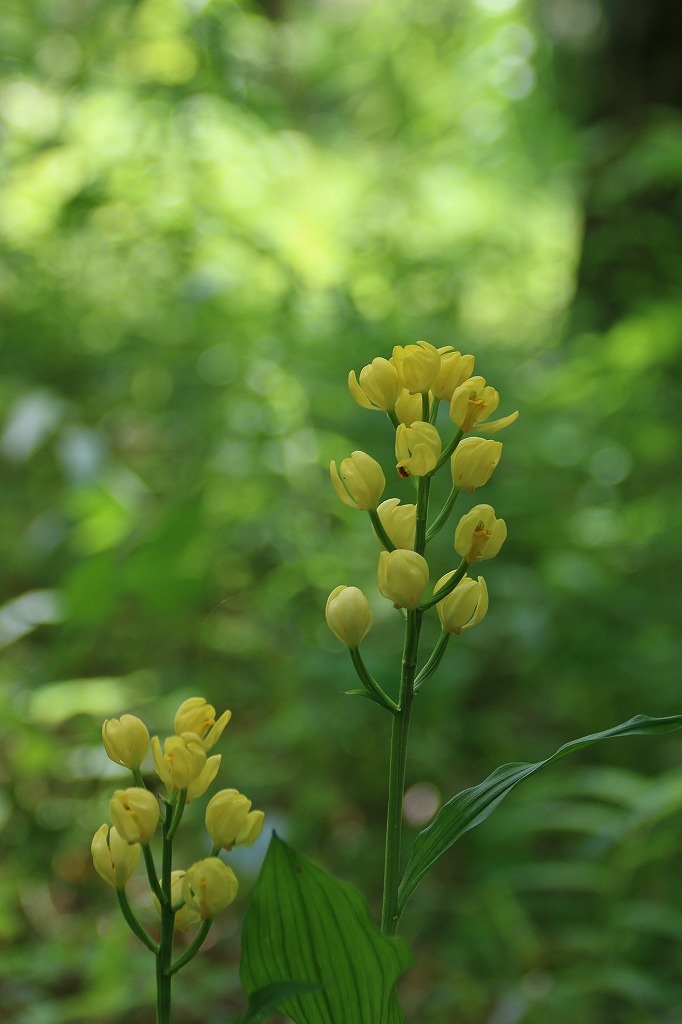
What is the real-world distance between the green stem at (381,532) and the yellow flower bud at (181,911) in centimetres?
12

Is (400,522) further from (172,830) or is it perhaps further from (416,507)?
(172,830)

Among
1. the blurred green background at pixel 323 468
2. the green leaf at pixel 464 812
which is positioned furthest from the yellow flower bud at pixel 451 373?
the blurred green background at pixel 323 468

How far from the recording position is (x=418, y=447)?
0.29 meters

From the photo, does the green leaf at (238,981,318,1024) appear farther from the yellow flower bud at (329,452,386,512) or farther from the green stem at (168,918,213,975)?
the yellow flower bud at (329,452,386,512)

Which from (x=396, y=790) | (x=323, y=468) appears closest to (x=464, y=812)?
(x=396, y=790)

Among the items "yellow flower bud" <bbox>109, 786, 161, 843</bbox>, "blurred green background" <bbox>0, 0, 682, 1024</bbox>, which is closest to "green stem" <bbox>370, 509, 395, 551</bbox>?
"yellow flower bud" <bbox>109, 786, 161, 843</bbox>

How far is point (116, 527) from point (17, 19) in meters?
1.10

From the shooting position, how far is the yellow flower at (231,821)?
29 cm

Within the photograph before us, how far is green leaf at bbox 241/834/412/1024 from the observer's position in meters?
0.29

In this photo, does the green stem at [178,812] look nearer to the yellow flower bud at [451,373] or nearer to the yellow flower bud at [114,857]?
the yellow flower bud at [114,857]

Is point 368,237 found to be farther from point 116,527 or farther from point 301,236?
point 116,527

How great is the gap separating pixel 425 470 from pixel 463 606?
0.16 feet

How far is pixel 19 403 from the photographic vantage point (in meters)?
1.63

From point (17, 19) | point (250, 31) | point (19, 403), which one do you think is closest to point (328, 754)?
point (19, 403)
